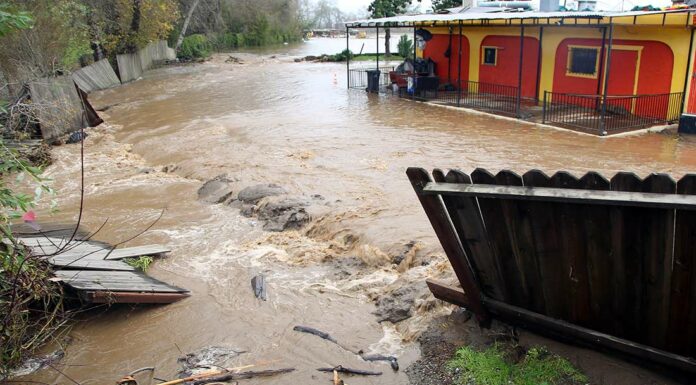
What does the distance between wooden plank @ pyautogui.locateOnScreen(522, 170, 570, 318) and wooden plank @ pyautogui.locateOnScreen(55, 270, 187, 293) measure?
5.07 metres

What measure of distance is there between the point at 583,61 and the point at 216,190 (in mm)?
13928

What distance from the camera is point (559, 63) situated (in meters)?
21.0

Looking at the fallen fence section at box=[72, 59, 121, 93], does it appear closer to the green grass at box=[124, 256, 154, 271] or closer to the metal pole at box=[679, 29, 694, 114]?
the green grass at box=[124, 256, 154, 271]

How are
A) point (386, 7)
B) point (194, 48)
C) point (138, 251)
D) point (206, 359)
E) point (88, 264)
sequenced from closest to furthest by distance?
1. point (206, 359)
2. point (88, 264)
3. point (138, 251)
4. point (386, 7)
5. point (194, 48)

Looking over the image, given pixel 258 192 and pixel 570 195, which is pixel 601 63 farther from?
pixel 570 195

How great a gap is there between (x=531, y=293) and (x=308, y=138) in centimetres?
1382

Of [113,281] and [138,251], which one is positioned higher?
[113,281]

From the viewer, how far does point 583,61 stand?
65.9ft

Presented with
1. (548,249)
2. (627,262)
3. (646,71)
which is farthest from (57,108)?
(646,71)

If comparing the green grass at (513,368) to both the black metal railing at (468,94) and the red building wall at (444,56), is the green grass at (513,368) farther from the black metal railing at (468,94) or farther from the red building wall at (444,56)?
the red building wall at (444,56)

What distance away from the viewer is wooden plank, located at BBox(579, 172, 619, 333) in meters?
3.95

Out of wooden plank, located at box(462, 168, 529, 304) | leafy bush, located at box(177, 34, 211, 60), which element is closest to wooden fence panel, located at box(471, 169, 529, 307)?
wooden plank, located at box(462, 168, 529, 304)

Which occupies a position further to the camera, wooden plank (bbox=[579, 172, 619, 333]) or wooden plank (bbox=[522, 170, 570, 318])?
wooden plank (bbox=[522, 170, 570, 318])

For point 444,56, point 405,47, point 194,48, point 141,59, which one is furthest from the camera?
point 194,48
